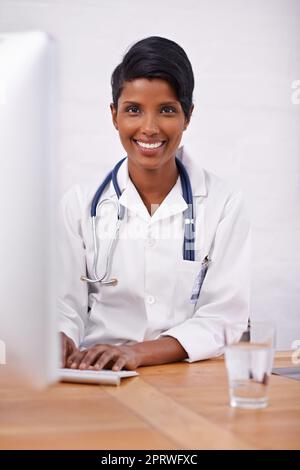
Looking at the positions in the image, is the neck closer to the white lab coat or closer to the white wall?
the white lab coat

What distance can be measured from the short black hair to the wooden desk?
74 cm

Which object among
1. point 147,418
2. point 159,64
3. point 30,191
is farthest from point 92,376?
point 159,64

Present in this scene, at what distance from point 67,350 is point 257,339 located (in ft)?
1.52

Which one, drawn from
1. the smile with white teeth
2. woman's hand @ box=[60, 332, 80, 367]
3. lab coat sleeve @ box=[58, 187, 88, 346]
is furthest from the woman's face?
woman's hand @ box=[60, 332, 80, 367]

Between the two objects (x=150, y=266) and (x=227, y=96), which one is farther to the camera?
(x=227, y=96)

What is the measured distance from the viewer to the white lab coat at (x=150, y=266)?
153 cm

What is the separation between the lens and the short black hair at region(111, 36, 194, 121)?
1.59 m

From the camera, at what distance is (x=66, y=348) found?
1307mm

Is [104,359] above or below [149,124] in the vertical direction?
below

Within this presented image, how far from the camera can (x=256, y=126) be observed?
8.94ft

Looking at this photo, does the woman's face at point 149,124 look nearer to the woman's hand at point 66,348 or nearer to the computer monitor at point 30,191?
the woman's hand at point 66,348

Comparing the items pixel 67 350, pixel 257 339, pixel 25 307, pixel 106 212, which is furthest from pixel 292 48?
pixel 25 307

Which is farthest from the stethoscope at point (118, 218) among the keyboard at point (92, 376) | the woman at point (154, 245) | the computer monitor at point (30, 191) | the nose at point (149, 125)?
the computer monitor at point (30, 191)

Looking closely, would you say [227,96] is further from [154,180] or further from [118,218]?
[118,218]
